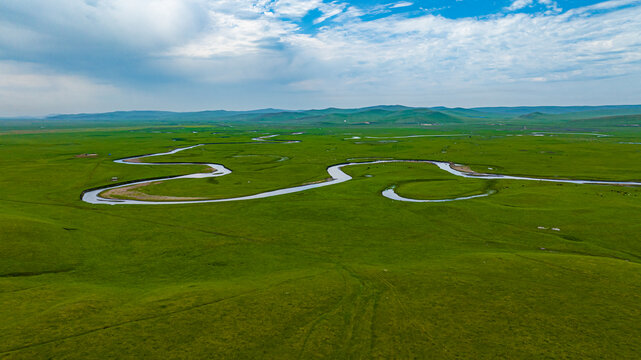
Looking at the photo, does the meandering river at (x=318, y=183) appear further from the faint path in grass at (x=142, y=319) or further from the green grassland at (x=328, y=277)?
the faint path in grass at (x=142, y=319)

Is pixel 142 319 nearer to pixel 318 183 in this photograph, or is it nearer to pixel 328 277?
pixel 328 277

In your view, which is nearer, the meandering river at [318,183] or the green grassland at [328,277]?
the green grassland at [328,277]

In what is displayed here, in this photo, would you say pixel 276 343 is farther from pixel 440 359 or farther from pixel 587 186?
pixel 587 186

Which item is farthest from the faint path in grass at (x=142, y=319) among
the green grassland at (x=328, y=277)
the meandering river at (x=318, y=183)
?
the meandering river at (x=318, y=183)

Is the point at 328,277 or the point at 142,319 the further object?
the point at 328,277

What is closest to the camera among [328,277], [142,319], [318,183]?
[142,319]

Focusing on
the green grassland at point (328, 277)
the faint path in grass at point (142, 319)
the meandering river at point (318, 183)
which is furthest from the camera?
the meandering river at point (318, 183)

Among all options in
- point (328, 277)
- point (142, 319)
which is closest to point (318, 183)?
point (328, 277)

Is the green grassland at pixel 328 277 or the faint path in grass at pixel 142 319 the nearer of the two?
the faint path in grass at pixel 142 319

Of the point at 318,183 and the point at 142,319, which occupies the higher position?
the point at 142,319

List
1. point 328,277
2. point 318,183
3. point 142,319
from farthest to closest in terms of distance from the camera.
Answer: point 318,183 → point 328,277 → point 142,319

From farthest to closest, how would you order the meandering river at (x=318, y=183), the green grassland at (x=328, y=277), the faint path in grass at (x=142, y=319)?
1. the meandering river at (x=318, y=183)
2. the green grassland at (x=328, y=277)
3. the faint path in grass at (x=142, y=319)
